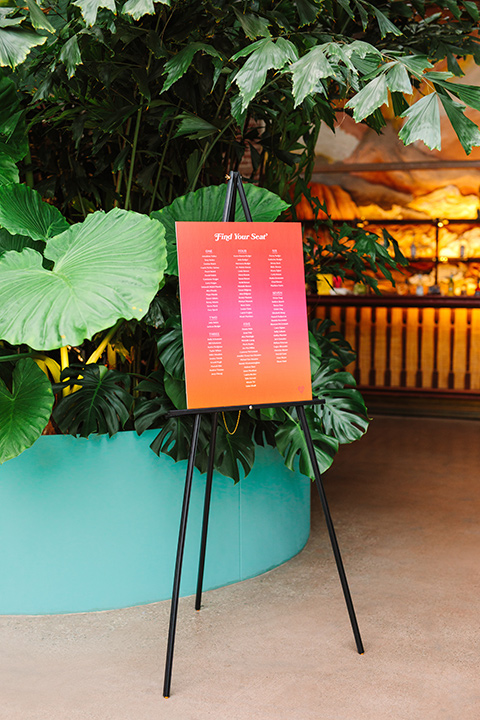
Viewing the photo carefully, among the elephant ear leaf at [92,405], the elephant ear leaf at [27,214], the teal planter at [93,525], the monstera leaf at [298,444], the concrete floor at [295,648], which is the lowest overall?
the concrete floor at [295,648]

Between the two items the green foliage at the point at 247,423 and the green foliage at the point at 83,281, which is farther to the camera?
the green foliage at the point at 247,423

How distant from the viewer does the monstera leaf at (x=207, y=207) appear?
2.75 meters

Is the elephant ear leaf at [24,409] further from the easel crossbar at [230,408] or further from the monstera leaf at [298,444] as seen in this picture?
the monstera leaf at [298,444]

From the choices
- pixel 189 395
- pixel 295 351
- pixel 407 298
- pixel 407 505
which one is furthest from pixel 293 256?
pixel 407 298

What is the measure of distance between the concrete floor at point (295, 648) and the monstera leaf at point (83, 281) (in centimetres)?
106

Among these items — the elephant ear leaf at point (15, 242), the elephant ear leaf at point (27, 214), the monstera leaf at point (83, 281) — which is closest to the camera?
the monstera leaf at point (83, 281)

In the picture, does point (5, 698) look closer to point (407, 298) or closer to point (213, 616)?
point (213, 616)

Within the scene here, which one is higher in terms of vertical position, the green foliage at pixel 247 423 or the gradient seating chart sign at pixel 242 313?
the gradient seating chart sign at pixel 242 313

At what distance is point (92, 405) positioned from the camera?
271 cm

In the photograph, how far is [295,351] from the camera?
2447 millimetres

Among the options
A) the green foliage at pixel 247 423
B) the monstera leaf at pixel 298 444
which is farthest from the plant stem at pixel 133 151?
the monstera leaf at pixel 298 444

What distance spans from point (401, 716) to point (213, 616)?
33.4 inches

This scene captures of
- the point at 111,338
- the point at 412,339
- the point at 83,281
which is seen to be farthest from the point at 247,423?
the point at 412,339

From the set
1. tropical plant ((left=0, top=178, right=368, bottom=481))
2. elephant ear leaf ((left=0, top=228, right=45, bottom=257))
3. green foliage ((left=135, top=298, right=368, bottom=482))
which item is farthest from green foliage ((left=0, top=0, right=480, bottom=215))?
green foliage ((left=135, top=298, right=368, bottom=482))
